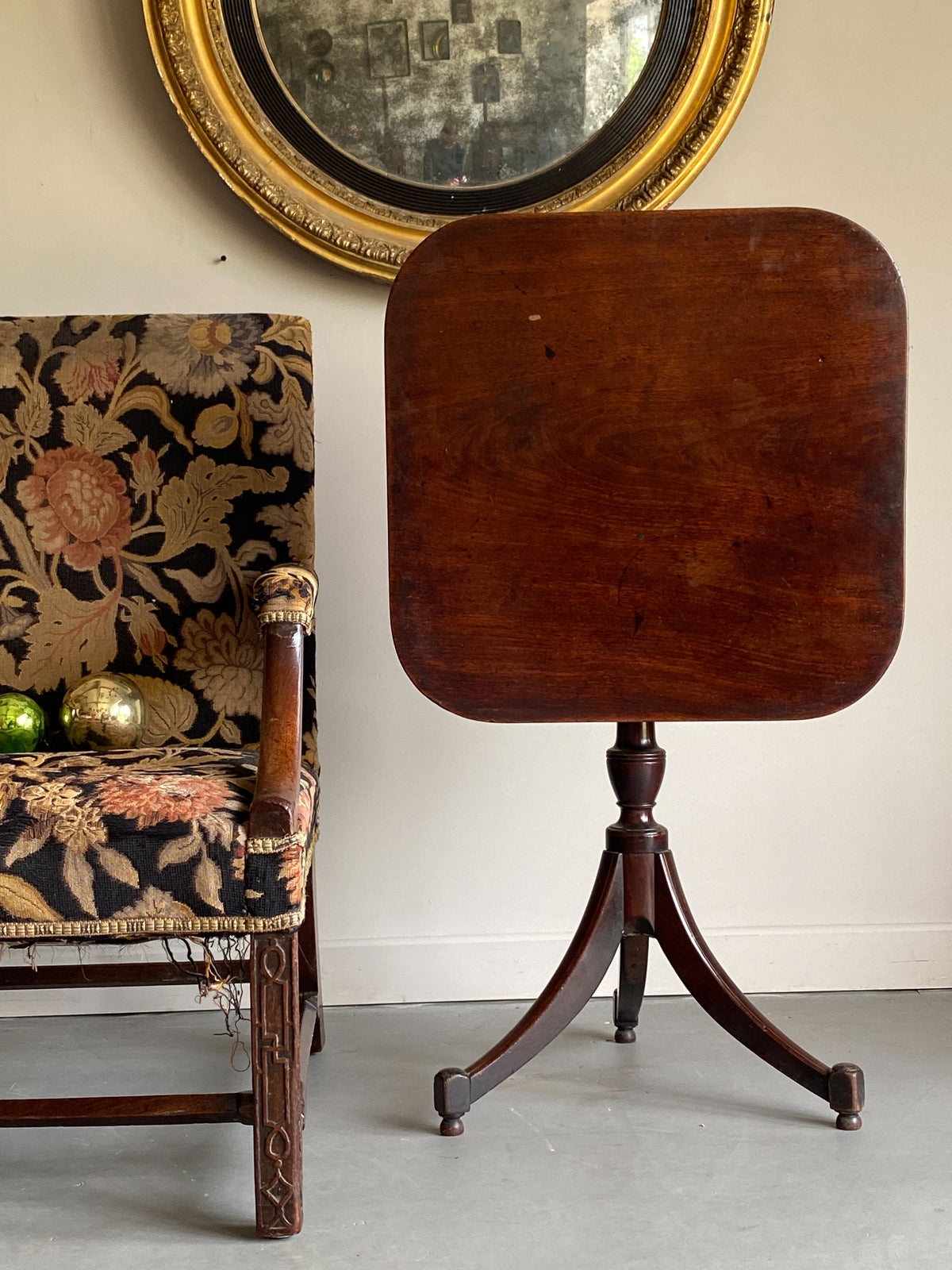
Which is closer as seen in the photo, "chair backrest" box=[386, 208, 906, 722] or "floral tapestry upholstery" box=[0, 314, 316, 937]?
"chair backrest" box=[386, 208, 906, 722]

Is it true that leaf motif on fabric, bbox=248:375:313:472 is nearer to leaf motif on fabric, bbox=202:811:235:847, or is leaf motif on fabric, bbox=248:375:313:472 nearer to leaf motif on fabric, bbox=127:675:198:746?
leaf motif on fabric, bbox=127:675:198:746

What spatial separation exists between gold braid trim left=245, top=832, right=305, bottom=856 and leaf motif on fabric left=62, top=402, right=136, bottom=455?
716mm

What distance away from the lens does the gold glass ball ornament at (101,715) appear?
1494mm

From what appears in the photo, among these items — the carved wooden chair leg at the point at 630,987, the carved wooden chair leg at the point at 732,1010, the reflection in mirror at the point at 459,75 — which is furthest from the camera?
the reflection in mirror at the point at 459,75

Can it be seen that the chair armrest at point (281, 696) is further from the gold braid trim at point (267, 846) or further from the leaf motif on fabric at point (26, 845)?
the leaf motif on fabric at point (26, 845)

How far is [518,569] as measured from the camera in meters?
1.35

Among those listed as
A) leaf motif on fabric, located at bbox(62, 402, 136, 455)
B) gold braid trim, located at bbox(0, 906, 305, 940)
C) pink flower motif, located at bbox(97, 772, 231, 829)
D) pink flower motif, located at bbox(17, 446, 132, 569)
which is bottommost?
gold braid trim, located at bbox(0, 906, 305, 940)

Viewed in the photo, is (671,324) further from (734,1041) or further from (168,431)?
(734,1041)

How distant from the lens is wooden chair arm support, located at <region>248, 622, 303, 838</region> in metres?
1.16

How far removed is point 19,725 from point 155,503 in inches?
13.9

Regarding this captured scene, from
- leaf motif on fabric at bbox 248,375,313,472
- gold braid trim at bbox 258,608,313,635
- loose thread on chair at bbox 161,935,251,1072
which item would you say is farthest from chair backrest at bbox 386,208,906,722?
loose thread on chair at bbox 161,935,251,1072

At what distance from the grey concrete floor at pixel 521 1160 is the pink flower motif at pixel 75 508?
741mm

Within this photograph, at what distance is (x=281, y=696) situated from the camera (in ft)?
4.21

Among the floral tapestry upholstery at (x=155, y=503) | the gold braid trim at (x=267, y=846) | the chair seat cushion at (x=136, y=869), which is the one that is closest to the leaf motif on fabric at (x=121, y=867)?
the chair seat cushion at (x=136, y=869)
